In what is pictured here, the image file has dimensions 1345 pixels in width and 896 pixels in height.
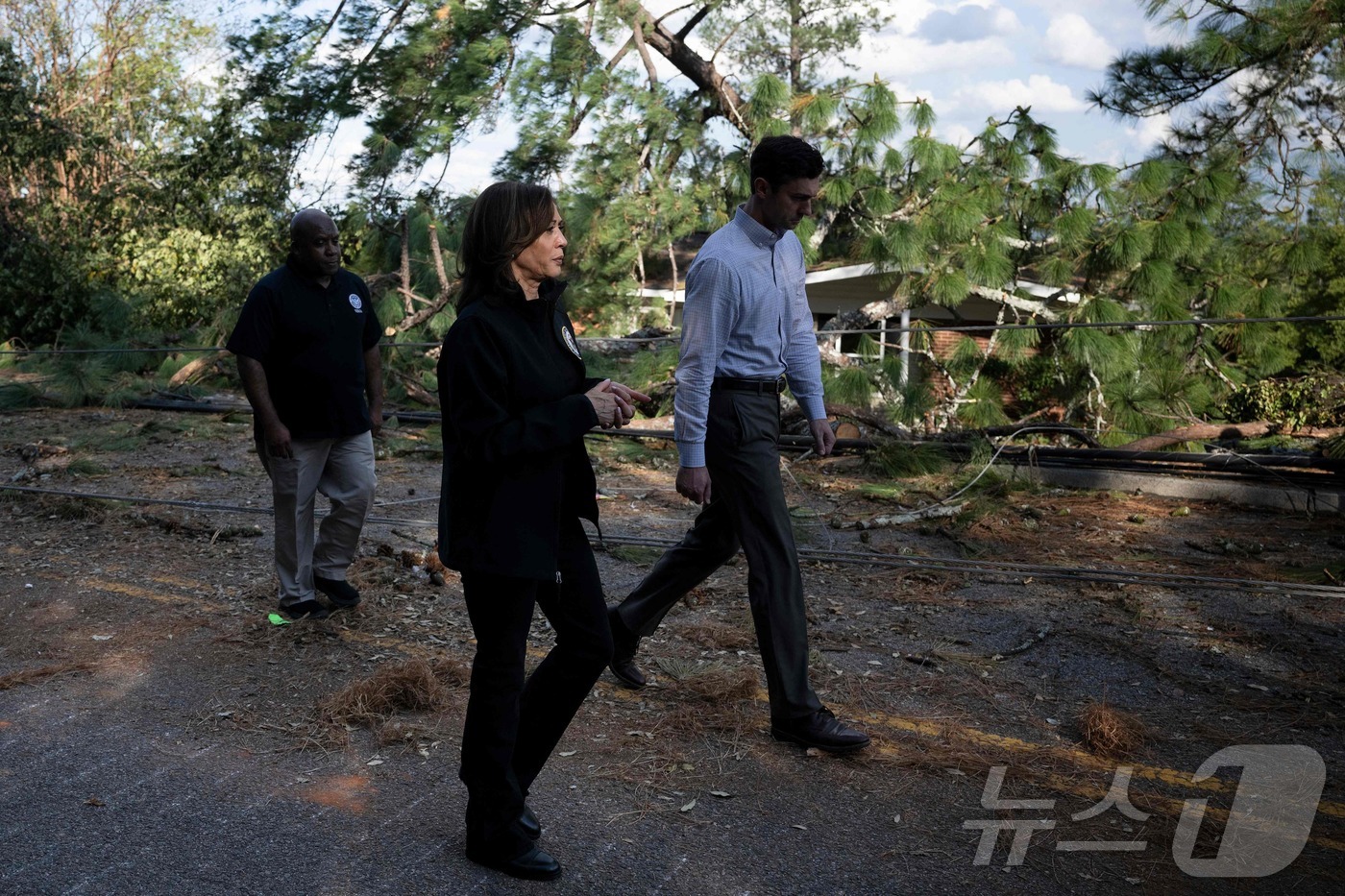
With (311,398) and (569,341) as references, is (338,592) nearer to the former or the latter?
(311,398)

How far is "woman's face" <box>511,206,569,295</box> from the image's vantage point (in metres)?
2.91

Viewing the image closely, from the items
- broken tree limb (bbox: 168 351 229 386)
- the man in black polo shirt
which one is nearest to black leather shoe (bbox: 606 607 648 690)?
the man in black polo shirt

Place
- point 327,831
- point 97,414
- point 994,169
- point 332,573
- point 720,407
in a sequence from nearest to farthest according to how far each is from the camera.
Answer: point 327,831, point 720,407, point 332,573, point 994,169, point 97,414

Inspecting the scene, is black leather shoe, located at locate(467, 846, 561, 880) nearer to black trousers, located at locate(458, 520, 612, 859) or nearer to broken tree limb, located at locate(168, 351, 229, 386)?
black trousers, located at locate(458, 520, 612, 859)

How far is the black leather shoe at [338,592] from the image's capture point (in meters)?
5.45

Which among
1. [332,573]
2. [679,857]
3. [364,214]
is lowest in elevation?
[679,857]

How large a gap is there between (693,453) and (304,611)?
93.1 inches

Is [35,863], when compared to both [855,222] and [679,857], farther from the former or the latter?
[855,222]

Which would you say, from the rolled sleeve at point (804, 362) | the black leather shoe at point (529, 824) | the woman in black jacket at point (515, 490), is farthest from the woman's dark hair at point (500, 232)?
the rolled sleeve at point (804, 362)

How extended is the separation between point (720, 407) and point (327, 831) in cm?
171

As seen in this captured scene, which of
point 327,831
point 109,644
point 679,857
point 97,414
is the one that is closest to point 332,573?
point 109,644

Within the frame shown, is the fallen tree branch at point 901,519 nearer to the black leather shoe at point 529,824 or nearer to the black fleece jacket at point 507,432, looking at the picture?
the black leather shoe at point 529,824

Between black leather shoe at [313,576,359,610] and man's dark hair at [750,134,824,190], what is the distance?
9.12ft

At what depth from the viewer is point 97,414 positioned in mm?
13320
